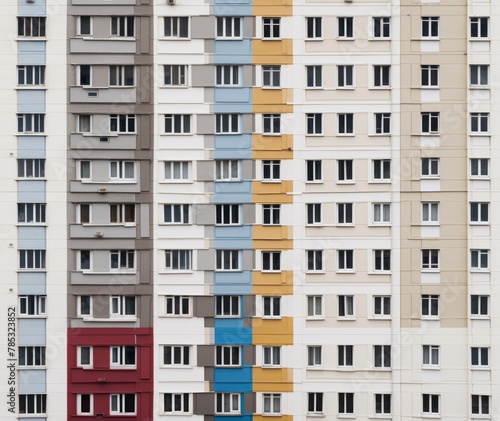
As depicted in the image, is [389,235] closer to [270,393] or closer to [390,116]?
[390,116]

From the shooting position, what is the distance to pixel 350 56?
45875mm

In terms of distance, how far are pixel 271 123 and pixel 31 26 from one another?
42.9 feet

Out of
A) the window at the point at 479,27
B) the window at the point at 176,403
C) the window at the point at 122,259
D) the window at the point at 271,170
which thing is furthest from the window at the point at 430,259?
the window at the point at 122,259

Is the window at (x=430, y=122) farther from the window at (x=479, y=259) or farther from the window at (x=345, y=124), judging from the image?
the window at (x=479, y=259)

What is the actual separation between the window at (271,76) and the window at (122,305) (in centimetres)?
1284

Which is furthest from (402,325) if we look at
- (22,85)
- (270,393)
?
(22,85)

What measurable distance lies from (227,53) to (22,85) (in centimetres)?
1047

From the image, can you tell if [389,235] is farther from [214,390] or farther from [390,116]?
[214,390]

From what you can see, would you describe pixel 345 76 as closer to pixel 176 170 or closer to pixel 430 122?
pixel 430 122

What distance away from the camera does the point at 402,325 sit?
149ft

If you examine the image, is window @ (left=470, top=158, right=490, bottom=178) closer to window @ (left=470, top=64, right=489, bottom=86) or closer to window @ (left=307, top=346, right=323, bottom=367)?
window @ (left=470, top=64, right=489, bottom=86)

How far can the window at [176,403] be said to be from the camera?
45906 mm

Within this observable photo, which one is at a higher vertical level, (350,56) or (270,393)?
(350,56)

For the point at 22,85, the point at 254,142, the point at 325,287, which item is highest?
the point at 22,85
